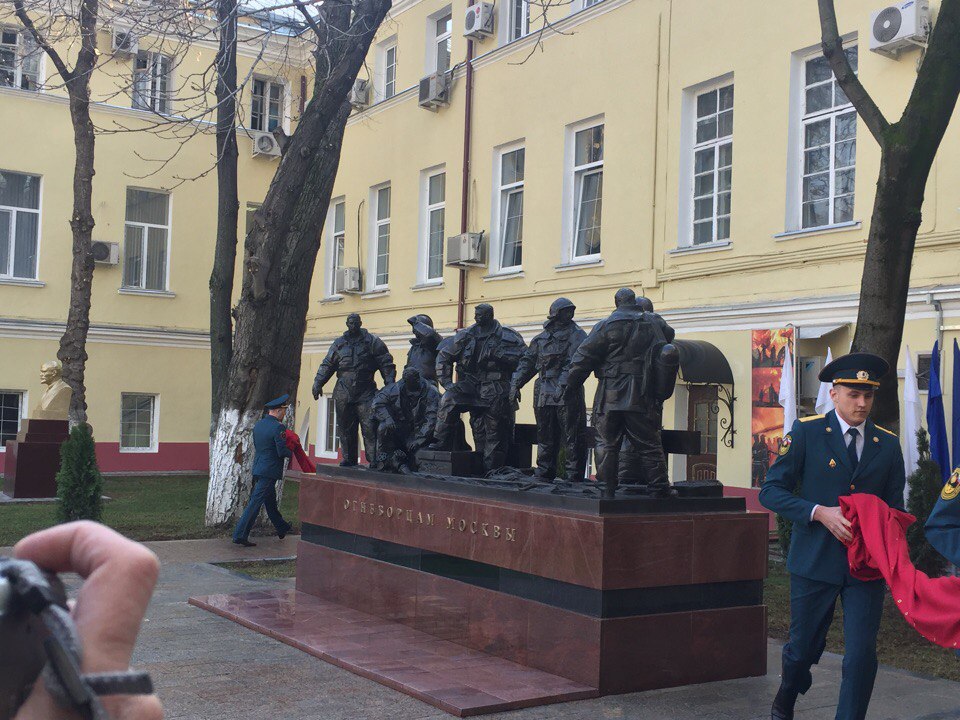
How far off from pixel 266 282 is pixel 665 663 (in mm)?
9342

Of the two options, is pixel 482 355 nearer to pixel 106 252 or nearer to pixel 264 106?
pixel 106 252

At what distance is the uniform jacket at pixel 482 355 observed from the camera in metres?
9.66

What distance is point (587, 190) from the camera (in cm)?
1878

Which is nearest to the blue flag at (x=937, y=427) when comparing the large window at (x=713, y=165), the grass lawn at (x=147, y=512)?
the large window at (x=713, y=165)

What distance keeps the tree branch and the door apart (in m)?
6.91

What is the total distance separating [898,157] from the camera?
909 cm

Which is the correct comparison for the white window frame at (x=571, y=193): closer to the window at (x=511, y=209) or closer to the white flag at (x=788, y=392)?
the window at (x=511, y=209)

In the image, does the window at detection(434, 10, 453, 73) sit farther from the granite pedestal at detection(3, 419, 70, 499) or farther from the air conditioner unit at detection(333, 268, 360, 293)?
the granite pedestal at detection(3, 419, 70, 499)

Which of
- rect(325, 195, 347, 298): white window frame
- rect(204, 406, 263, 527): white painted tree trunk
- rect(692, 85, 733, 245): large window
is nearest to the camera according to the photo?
rect(204, 406, 263, 527): white painted tree trunk

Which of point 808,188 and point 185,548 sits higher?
point 808,188

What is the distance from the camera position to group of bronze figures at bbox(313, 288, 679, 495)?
24.9 ft

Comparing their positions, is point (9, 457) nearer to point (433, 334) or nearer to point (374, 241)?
point (374, 241)

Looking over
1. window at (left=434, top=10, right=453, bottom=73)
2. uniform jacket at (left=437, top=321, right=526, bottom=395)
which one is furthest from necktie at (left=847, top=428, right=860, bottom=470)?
window at (left=434, top=10, right=453, bottom=73)

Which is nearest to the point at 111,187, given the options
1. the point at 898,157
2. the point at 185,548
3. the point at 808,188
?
the point at 185,548
